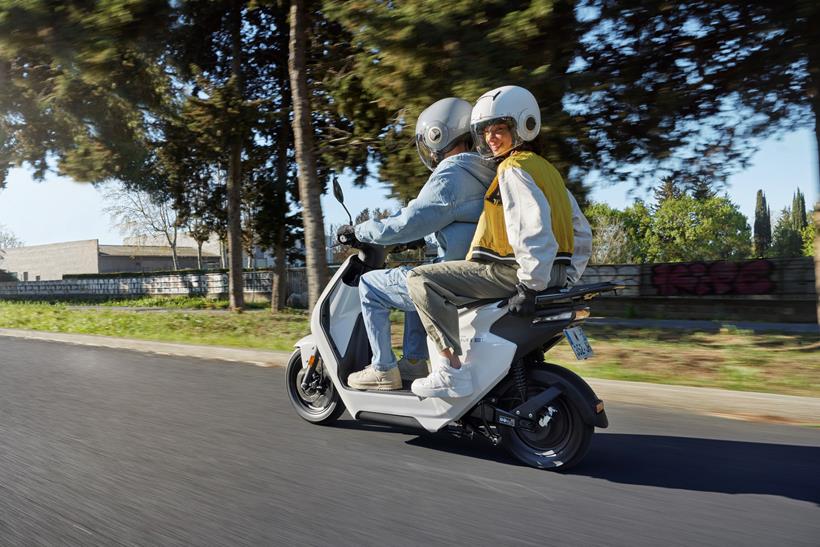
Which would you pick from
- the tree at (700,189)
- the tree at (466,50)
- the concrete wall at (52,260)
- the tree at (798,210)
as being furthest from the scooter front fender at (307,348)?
the tree at (798,210)

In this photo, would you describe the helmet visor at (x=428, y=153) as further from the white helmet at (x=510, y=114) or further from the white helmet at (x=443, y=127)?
the white helmet at (x=510, y=114)

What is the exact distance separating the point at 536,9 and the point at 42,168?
47.8 ft

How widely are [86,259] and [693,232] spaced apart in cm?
6159

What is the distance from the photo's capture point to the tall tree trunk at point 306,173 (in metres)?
10.7

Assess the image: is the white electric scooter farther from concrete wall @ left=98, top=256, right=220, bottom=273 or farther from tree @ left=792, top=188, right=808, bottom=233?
tree @ left=792, top=188, right=808, bottom=233

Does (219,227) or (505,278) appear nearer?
(505,278)

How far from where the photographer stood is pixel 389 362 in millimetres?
4047

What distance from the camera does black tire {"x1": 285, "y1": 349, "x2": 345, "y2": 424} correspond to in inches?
178

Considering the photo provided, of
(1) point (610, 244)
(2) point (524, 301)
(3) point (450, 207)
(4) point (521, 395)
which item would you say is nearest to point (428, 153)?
(3) point (450, 207)

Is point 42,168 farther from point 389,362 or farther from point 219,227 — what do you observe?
point 389,362

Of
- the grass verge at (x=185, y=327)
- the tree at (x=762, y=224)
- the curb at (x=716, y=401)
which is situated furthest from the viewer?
the tree at (x=762, y=224)

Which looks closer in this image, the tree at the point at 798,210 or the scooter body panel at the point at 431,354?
the scooter body panel at the point at 431,354

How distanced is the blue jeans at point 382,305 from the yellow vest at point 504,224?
1.77 feet

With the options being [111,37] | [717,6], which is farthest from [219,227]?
[717,6]
